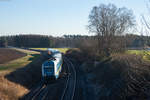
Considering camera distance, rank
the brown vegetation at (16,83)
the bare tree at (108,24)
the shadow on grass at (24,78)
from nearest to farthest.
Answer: the brown vegetation at (16,83) < the shadow on grass at (24,78) < the bare tree at (108,24)

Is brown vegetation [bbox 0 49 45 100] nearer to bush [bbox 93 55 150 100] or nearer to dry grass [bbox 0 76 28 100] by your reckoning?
dry grass [bbox 0 76 28 100]

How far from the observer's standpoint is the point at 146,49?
8109 mm

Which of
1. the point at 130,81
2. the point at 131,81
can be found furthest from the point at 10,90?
the point at 131,81

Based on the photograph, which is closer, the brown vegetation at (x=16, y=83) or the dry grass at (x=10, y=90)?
the dry grass at (x=10, y=90)

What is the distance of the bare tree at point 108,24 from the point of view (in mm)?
32088

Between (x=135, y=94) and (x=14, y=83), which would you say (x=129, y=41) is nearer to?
(x=135, y=94)

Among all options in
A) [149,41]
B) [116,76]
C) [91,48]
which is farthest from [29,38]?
[149,41]

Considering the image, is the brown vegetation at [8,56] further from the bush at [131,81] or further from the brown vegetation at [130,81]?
the bush at [131,81]

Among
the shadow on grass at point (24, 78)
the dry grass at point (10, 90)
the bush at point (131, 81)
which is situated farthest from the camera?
the shadow on grass at point (24, 78)

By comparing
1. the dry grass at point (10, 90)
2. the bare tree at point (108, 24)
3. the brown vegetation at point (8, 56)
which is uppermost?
the bare tree at point (108, 24)

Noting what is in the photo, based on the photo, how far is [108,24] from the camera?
110 ft

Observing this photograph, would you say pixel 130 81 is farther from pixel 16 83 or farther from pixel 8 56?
pixel 8 56

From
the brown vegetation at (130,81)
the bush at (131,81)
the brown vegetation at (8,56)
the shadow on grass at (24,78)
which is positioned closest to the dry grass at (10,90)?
the shadow on grass at (24,78)

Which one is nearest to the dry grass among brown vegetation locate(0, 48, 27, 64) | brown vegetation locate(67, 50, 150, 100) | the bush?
brown vegetation locate(67, 50, 150, 100)
